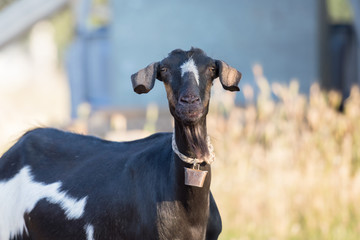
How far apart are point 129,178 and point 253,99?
272 inches

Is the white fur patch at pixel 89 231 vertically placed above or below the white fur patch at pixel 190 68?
below

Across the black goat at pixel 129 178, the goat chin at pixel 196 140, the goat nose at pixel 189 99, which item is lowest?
the black goat at pixel 129 178

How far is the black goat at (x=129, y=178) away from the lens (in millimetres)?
4285

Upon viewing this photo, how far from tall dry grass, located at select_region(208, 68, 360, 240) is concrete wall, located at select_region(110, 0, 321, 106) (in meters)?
3.82

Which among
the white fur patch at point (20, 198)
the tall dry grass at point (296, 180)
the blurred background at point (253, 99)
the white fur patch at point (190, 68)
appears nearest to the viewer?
the white fur patch at point (190, 68)

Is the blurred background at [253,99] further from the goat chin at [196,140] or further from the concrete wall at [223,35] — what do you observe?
the goat chin at [196,140]

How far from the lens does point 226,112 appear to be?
11609 mm

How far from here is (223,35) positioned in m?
12.3

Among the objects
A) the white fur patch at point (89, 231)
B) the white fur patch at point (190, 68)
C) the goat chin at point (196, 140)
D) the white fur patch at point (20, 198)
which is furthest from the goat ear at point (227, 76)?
the white fur patch at point (20, 198)

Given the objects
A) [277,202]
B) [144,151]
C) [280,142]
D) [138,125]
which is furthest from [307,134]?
[138,125]

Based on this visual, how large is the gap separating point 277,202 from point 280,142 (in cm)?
70

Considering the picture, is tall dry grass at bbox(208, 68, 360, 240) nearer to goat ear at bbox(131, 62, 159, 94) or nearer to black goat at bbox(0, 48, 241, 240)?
black goat at bbox(0, 48, 241, 240)

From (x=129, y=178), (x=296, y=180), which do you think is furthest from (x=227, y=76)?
(x=296, y=180)

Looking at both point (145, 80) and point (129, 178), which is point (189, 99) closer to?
point (145, 80)
